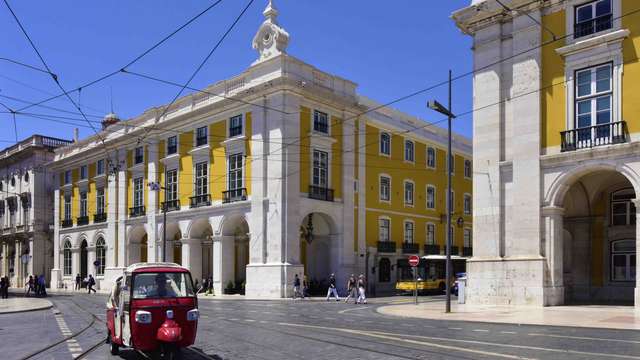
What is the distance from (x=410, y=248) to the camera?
164 feet

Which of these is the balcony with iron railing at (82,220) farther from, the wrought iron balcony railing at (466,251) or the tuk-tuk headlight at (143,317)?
the tuk-tuk headlight at (143,317)

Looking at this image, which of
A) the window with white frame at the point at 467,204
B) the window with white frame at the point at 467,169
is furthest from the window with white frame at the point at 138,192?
the window with white frame at the point at 467,169

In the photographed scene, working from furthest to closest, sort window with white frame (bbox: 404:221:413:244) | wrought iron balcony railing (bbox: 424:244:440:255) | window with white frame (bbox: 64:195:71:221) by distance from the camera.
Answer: window with white frame (bbox: 64:195:71:221) < wrought iron balcony railing (bbox: 424:244:440:255) < window with white frame (bbox: 404:221:413:244)

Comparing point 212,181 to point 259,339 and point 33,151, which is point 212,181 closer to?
point 259,339

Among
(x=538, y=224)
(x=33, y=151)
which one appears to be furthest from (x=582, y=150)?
(x=33, y=151)

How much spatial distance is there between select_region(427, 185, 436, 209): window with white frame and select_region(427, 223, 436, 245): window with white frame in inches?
62.9

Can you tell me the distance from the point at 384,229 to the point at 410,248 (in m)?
3.67

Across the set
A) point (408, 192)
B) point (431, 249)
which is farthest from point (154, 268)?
point (431, 249)

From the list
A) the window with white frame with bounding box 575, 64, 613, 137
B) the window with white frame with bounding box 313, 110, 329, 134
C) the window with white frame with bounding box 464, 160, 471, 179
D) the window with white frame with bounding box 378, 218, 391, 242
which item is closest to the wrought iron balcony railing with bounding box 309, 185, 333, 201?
the window with white frame with bounding box 313, 110, 329, 134

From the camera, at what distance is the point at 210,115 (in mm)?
44719

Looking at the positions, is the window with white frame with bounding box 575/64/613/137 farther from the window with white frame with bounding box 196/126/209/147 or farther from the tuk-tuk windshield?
the window with white frame with bounding box 196/126/209/147

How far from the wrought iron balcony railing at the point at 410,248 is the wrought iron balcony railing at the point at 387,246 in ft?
5.06

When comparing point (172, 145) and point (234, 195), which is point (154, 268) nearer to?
point (234, 195)

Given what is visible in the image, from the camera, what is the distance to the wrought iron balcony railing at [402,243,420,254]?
49269 millimetres
